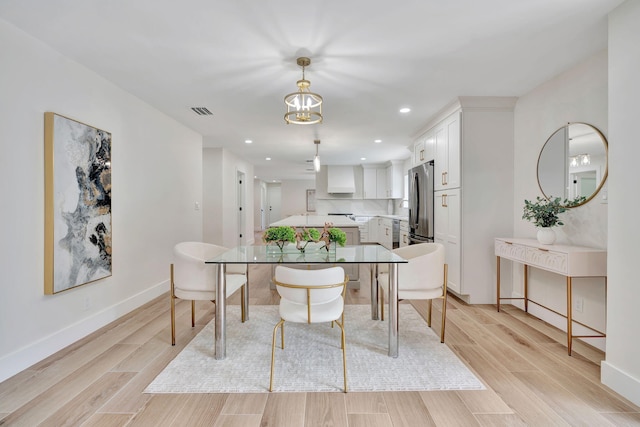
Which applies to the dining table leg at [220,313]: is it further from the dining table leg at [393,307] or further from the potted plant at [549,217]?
the potted plant at [549,217]

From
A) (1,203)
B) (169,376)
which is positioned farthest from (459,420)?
(1,203)

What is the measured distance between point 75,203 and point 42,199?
253mm

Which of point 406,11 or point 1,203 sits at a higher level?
point 406,11

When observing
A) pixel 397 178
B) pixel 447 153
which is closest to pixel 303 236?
pixel 447 153

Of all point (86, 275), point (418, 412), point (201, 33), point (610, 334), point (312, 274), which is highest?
point (201, 33)

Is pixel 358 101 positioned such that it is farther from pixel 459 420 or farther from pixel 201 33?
pixel 459 420

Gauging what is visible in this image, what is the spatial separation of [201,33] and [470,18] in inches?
71.0

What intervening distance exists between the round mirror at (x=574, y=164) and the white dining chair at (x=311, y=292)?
2237 mm

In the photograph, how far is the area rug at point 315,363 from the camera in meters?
1.91

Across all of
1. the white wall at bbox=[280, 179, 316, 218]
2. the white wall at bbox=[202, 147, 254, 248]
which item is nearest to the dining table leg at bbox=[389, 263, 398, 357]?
the white wall at bbox=[202, 147, 254, 248]

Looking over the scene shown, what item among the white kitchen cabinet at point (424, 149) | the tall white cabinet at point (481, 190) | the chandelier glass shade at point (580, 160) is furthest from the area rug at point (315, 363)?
the white kitchen cabinet at point (424, 149)

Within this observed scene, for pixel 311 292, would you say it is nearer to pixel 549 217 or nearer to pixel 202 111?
pixel 549 217

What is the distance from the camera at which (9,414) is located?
165cm

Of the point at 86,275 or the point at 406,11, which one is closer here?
the point at 406,11
